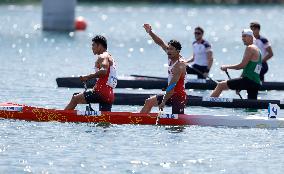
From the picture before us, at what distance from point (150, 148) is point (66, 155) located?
211cm

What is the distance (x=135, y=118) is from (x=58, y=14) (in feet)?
168

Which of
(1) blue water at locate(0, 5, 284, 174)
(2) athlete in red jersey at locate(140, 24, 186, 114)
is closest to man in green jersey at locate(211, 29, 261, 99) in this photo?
(1) blue water at locate(0, 5, 284, 174)

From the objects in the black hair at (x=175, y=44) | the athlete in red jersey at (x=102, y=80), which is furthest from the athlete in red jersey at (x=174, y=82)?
the athlete in red jersey at (x=102, y=80)

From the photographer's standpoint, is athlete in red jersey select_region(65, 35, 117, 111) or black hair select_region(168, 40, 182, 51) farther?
athlete in red jersey select_region(65, 35, 117, 111)

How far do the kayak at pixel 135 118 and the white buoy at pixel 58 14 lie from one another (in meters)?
49.1

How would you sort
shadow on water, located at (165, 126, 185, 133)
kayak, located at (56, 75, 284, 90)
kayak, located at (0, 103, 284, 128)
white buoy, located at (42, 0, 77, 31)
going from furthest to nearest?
white buoy, located at (42, 0, 77, 31), kayak, located at (56, 75, 284, 90), kayak, located at (0, 103, 284, 128), shadow on water, located at (165, 126, 185, 133)

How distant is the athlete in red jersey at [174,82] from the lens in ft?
93.3

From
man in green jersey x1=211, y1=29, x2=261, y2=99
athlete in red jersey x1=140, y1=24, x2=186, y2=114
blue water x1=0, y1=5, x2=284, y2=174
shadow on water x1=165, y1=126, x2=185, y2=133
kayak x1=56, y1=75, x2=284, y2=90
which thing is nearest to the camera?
blue water x1=0, y1=5, x2=284, y2=174

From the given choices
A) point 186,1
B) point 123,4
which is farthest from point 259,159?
point 186,1

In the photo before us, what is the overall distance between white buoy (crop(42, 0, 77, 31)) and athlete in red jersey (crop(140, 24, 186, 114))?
4961cm

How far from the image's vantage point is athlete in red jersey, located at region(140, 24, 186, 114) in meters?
28.4

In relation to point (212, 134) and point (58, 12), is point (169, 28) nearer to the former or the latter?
point (58, 12)

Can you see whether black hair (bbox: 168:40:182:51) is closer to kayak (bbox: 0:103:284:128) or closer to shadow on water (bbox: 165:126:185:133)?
kayak (bbox: 0:103:284:128)

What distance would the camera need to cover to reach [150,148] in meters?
26.6
